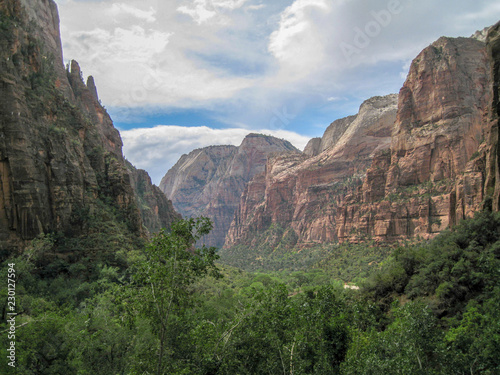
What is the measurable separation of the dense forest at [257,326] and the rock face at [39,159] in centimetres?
564

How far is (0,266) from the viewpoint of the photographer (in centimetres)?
2842

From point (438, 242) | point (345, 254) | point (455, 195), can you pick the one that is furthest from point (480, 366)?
point (345, 254)

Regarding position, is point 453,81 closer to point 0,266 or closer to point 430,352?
point 430,352

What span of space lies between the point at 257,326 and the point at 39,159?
33.7 m

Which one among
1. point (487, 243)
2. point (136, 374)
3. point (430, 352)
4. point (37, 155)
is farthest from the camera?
point (37, 155)

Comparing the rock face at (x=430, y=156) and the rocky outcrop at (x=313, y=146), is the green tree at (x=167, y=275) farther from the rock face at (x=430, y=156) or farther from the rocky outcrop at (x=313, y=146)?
the rocky outcrop at (x=313, y=146)

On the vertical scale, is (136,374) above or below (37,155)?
below

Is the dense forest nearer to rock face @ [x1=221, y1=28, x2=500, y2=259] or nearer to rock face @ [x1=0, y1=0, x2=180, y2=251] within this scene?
rock face @ [x1=0, y1=0, x2=180, y2=251]

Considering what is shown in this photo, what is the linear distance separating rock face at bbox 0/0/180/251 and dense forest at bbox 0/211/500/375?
564 cm

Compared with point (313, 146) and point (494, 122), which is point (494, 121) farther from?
point (313, 146)

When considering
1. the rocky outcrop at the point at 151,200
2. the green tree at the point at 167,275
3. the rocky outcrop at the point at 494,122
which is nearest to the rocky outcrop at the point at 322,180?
the rocky outcrop at the point at 151,200

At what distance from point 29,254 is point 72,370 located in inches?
739

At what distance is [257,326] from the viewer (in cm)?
1080

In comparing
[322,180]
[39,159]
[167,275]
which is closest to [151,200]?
[39,159]
